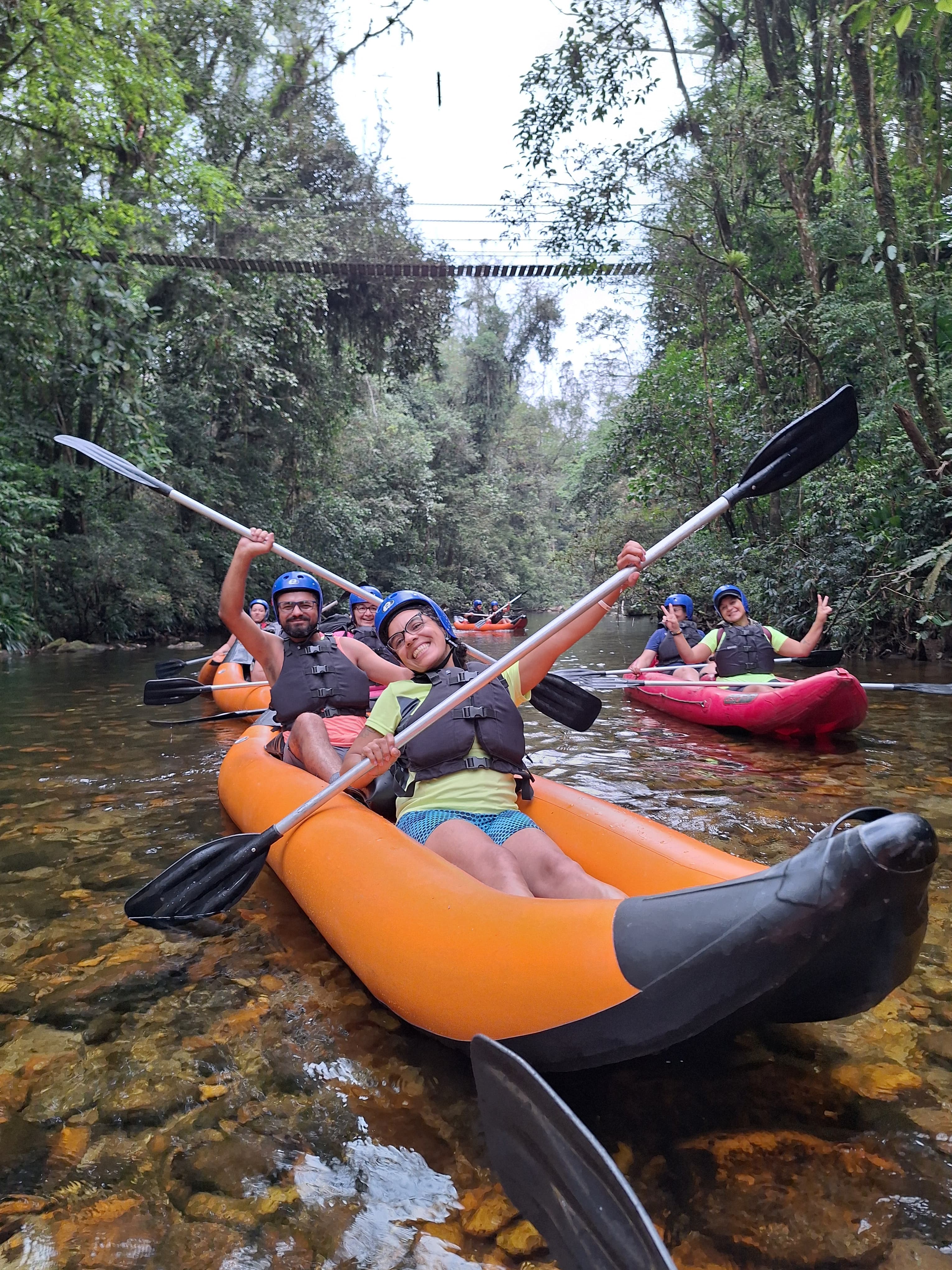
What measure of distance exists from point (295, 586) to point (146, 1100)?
8.91 ft

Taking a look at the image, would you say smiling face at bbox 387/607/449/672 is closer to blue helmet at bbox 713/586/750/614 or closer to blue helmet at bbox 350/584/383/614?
blue helmet at bbox 350/584/383/614

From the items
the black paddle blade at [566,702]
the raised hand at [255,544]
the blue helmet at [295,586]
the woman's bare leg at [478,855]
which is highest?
the raised hand at [255,544]

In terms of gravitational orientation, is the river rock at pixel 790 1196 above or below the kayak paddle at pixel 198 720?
above

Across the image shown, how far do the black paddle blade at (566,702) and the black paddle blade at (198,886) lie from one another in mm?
1589

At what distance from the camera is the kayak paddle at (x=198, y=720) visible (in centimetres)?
662

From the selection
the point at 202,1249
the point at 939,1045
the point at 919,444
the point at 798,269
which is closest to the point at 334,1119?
the point at 202,1249

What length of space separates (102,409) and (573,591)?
92.4 ft

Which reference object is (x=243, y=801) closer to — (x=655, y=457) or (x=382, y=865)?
(x=382, y=865)

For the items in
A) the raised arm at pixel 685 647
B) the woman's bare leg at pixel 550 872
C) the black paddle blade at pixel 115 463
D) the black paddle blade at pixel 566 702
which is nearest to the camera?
the woman's bare leg at pixel 550 872

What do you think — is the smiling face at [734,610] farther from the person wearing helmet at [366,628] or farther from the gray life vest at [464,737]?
the gray life vest at [464,737]

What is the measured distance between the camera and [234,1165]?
69.0 inches

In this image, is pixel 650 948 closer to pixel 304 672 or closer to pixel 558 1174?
pixel 558 1174

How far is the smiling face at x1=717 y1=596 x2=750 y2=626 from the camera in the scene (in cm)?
684

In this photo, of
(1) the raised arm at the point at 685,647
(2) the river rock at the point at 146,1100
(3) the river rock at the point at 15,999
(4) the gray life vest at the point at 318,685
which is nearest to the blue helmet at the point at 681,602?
(1) the raised arm at the point at 685,647
